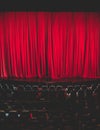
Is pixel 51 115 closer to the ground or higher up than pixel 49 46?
closer to the ground

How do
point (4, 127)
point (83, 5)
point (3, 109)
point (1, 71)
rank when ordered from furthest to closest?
point (1, 71) < point (83, 5) < point (3, 109) < point (4, 127)

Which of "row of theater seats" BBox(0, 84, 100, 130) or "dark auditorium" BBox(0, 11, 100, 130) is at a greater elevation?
"dark auditorium" BBox(0, 11, 100, 130)

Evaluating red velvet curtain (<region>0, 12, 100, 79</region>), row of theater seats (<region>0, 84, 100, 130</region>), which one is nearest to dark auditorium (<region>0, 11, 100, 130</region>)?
red velvet curtain (<region>0, 12, 100, 79</region>)

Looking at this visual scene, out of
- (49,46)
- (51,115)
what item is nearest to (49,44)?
(49,46)

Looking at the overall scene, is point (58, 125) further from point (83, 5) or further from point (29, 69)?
point (29, 69)

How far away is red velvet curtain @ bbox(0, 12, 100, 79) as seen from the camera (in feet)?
36.0

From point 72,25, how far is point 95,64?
1.63 m

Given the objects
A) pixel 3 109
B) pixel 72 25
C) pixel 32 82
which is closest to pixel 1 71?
pixel 32 82

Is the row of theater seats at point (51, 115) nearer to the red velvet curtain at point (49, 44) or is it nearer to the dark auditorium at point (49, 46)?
the dark auditorium at point (49, 46)

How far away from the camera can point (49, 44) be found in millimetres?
Result: 11258

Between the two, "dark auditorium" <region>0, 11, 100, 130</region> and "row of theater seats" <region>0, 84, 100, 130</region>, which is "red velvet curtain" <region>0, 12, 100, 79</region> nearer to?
"dark auditorium" <region>0, 11, 100, 130</region>

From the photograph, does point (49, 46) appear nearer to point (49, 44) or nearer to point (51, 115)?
point (49, 44)

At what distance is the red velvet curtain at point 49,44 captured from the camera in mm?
10961

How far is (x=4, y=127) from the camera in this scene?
4855mm
